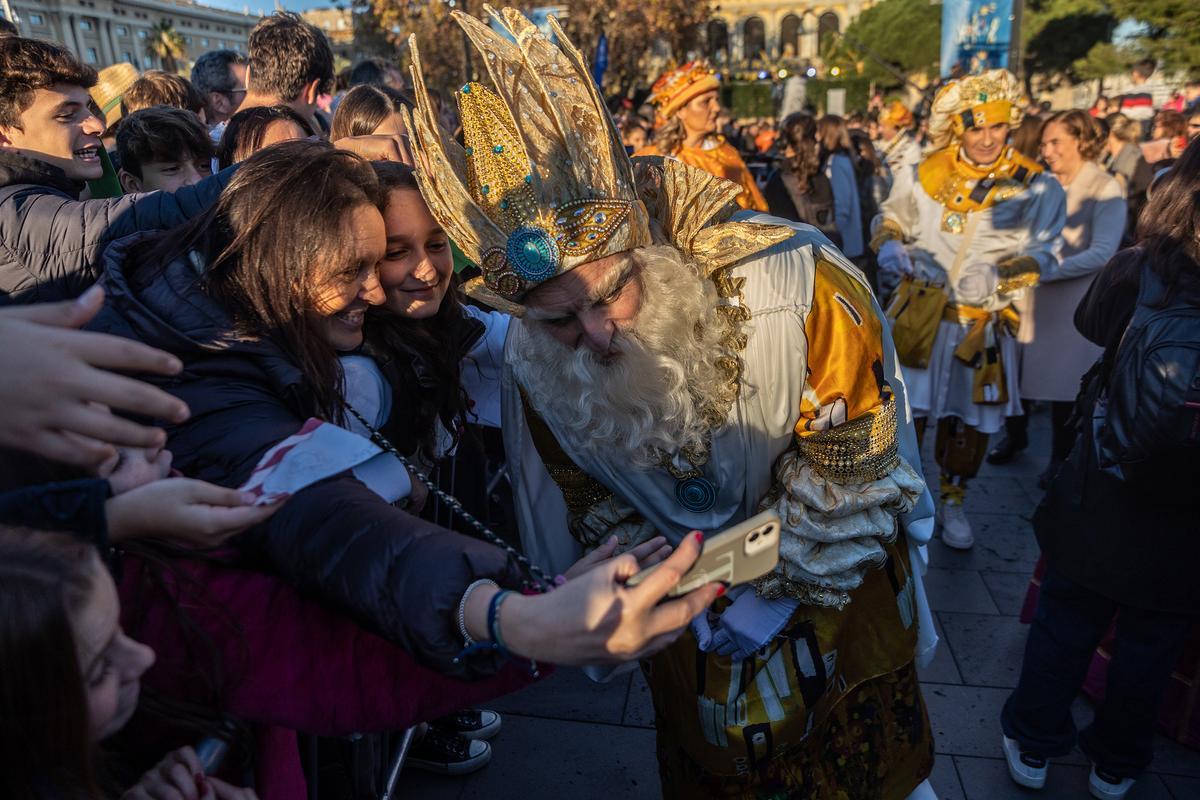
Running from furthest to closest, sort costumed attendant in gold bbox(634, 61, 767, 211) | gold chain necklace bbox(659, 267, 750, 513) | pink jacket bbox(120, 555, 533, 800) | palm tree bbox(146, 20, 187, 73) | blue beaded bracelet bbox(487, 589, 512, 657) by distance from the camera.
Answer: palm tree bbox(146, 20, 187, 73) < costumed attendant in gold bbox(634, 61, 767, 211) < gold chain necklace bbox(659, 267, 750, 513) < pink jacket bbox(120, 555, 533, 800) < blue beaded bracelet bbox(487, 589, 512, 657)

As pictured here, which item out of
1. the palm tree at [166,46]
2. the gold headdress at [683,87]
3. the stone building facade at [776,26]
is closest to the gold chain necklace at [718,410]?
the gold headdress at [683,87]

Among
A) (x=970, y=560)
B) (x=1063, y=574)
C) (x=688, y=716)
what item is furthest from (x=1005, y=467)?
(x=688, y=716)

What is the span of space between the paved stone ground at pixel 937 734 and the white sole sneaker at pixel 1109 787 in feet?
0.22

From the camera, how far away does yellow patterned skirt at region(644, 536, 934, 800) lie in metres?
1.93

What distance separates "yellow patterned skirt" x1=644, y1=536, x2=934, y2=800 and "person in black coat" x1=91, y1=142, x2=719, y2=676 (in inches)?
28.9

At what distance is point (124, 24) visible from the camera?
246ft

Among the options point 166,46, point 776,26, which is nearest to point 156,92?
point 166,46

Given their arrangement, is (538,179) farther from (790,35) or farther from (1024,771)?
(790,35)

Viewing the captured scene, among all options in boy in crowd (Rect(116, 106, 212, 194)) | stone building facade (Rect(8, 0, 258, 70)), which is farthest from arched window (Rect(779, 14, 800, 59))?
boy in crowd (Rect(116, 106, 212, 194))

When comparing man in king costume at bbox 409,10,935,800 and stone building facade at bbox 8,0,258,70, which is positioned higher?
stone building facade at bbox 8,0,258,70

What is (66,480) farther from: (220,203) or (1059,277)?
(1059,277)

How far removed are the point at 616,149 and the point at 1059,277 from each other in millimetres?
3530

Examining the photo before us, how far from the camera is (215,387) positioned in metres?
1.33

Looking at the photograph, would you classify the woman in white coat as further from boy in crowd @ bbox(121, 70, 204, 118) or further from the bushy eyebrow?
boy in crowd @ bbox(121, 70, 204, 118)
